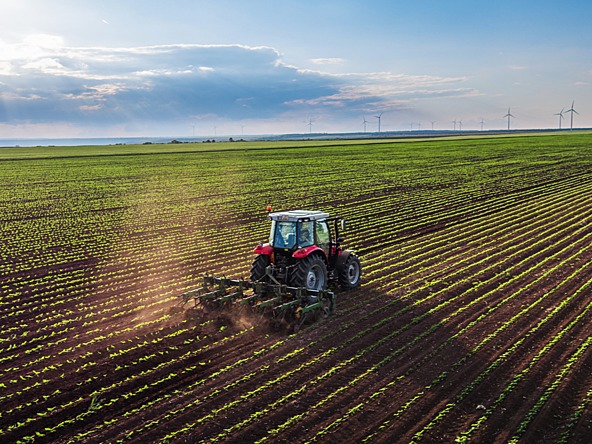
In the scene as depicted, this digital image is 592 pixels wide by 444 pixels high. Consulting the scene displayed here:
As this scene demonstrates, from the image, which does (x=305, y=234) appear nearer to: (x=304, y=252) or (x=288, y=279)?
(x=304, y=252)

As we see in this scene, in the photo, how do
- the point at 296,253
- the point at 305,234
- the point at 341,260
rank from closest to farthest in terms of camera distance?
the point at 296,253, the point at 305,234, the point at 341,260

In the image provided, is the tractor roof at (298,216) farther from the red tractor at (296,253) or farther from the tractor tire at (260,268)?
the tractor tire at (260,268)

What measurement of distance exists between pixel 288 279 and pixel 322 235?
5.02 feet

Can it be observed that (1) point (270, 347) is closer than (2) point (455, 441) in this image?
No

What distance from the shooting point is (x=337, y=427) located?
841 cm

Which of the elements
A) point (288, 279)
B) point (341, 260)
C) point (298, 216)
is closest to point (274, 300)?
point (288, 279)

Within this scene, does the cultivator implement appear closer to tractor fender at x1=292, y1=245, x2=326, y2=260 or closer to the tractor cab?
tractor fender at x1=292, y1=245, x2=326, y2=260

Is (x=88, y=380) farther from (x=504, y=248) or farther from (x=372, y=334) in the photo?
(x=504, y=248)

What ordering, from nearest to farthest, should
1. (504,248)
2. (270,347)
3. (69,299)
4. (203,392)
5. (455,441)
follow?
(455,441) → (203,392) → (270,347) → (69,299) → (504,248)

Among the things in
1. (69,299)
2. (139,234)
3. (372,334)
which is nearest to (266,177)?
(139,234)

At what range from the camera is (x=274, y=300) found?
40.7 feet

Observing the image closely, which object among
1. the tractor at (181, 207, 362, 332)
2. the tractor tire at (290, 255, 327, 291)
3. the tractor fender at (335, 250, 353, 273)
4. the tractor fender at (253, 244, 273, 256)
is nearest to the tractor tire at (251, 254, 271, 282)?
the tractor at (181, 207, 362, 332)

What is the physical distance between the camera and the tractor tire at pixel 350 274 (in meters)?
14.5

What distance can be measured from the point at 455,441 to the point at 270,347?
4.21m
